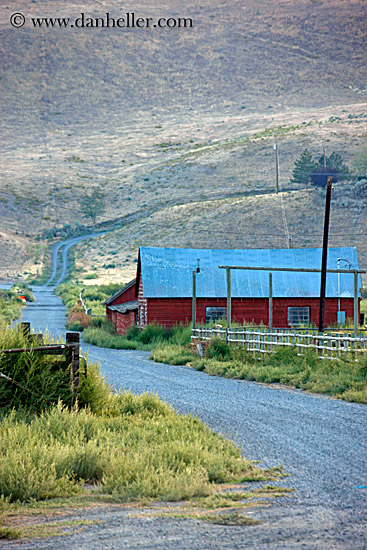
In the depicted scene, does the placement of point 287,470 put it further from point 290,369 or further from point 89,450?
point 290,369

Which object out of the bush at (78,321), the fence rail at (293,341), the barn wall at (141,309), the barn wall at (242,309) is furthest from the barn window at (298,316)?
the bush at (78,321)

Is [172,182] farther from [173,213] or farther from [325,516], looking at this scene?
[325,516]

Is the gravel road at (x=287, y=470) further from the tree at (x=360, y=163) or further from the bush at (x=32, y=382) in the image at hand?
the tree at (x=360, y=163)

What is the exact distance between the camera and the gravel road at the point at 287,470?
602 cm

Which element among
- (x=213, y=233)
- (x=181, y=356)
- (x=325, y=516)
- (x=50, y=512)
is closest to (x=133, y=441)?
(x=50, y=512)

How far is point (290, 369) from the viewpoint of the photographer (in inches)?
742

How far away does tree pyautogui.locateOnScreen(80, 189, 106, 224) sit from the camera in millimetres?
117938

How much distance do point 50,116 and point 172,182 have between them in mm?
80984

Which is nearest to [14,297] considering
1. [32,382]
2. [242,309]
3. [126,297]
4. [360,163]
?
[126,297]

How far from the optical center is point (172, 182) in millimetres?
125062

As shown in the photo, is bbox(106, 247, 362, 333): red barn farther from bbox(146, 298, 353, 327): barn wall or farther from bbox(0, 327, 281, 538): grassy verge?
bbox(0, 327, 281, 538): grassy verge

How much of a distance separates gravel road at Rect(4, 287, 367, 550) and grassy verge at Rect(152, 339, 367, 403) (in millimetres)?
604

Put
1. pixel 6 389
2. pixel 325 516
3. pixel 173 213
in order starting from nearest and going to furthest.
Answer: pixel 325 516
pixel 6 389
pixel 173 213

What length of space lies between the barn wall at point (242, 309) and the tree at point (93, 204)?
81.7 m
